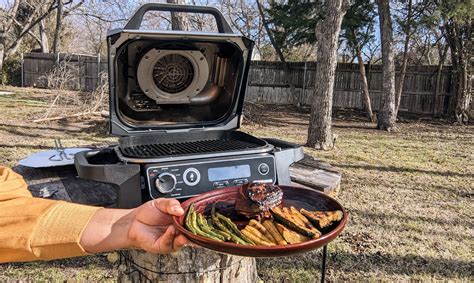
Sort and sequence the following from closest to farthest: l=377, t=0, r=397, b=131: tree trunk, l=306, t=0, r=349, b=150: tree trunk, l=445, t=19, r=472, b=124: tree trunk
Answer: l=306, t=0, r=349, b=150: tree trunk, l=377, t=0, r=397, b=131: tree trunk, l=445, t=19, r=472, b=124: tree trunk

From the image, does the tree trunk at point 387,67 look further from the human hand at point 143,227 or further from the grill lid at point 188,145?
the human hand at point 143,227

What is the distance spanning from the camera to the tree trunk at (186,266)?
152cm

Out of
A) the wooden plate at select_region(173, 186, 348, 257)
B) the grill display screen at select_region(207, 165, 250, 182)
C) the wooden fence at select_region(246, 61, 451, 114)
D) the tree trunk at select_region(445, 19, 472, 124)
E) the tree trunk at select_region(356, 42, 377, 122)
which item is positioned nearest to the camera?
the wooden plate at select_region(173, 186, 348, 257)

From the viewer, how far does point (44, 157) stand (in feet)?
6.86

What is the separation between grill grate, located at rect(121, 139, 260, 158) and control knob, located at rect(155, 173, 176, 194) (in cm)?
11

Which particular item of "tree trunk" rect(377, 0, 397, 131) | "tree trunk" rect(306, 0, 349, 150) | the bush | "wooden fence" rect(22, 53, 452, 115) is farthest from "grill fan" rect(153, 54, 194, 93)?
the bush

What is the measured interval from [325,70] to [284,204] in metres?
5.68

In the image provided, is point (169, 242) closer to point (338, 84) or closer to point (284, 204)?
point (284, 204)

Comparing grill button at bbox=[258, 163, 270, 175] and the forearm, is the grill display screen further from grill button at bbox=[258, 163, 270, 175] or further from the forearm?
the forearm

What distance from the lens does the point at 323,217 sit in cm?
111

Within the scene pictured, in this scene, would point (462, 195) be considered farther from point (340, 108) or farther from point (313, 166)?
point (340, 108)

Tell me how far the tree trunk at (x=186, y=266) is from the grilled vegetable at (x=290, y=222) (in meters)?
0.50

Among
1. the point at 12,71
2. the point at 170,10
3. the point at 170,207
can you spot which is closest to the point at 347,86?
the point at 170,10

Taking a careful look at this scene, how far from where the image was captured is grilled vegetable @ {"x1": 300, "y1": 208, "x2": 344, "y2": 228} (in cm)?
108
